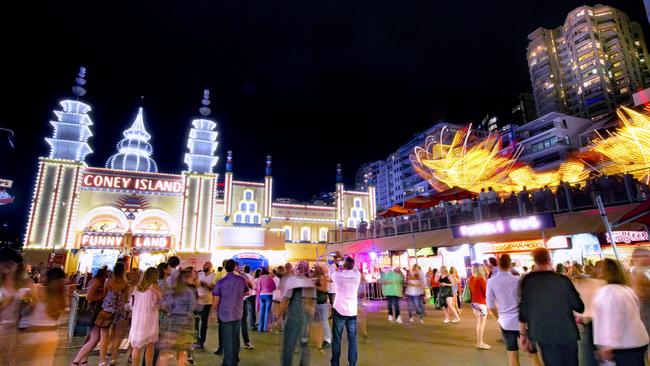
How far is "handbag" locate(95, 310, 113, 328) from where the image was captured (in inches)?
247

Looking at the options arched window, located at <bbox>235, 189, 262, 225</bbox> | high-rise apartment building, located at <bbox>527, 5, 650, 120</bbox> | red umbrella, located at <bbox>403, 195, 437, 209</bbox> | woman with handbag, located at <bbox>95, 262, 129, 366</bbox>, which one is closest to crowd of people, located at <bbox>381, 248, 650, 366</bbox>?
woman with handbag, located at <bbox>95, 262, 129, 366</bbox>

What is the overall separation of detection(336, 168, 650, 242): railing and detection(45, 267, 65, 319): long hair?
1731cm

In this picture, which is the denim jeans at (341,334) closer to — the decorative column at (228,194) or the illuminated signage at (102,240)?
the illuminated signage at (102,240)

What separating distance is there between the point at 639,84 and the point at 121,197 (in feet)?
310

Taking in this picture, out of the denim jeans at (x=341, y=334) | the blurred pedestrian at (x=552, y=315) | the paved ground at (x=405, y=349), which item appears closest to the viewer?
the blurred pedestrian at (x=552, y=315)

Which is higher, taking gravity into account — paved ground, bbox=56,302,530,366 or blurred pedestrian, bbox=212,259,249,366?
blurred pedestrian, bbox=212,259,249,366

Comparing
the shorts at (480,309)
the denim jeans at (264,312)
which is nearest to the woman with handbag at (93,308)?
the denim jeans at (264,312)

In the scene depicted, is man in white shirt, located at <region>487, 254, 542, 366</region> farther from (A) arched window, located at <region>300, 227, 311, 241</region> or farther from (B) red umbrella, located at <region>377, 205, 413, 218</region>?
(A) arched window, located at <region>300, 227, 311, 241</region>

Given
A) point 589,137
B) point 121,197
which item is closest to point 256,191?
point 121,197

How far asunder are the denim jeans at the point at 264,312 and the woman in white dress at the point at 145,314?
516 cm

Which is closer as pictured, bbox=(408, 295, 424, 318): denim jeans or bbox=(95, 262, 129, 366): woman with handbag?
bbox=(95, 262, 129, 366): woman with handbag

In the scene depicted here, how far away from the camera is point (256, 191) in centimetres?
4169

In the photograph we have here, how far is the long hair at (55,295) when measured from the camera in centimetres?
405

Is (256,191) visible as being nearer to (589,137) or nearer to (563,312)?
(563,312)
